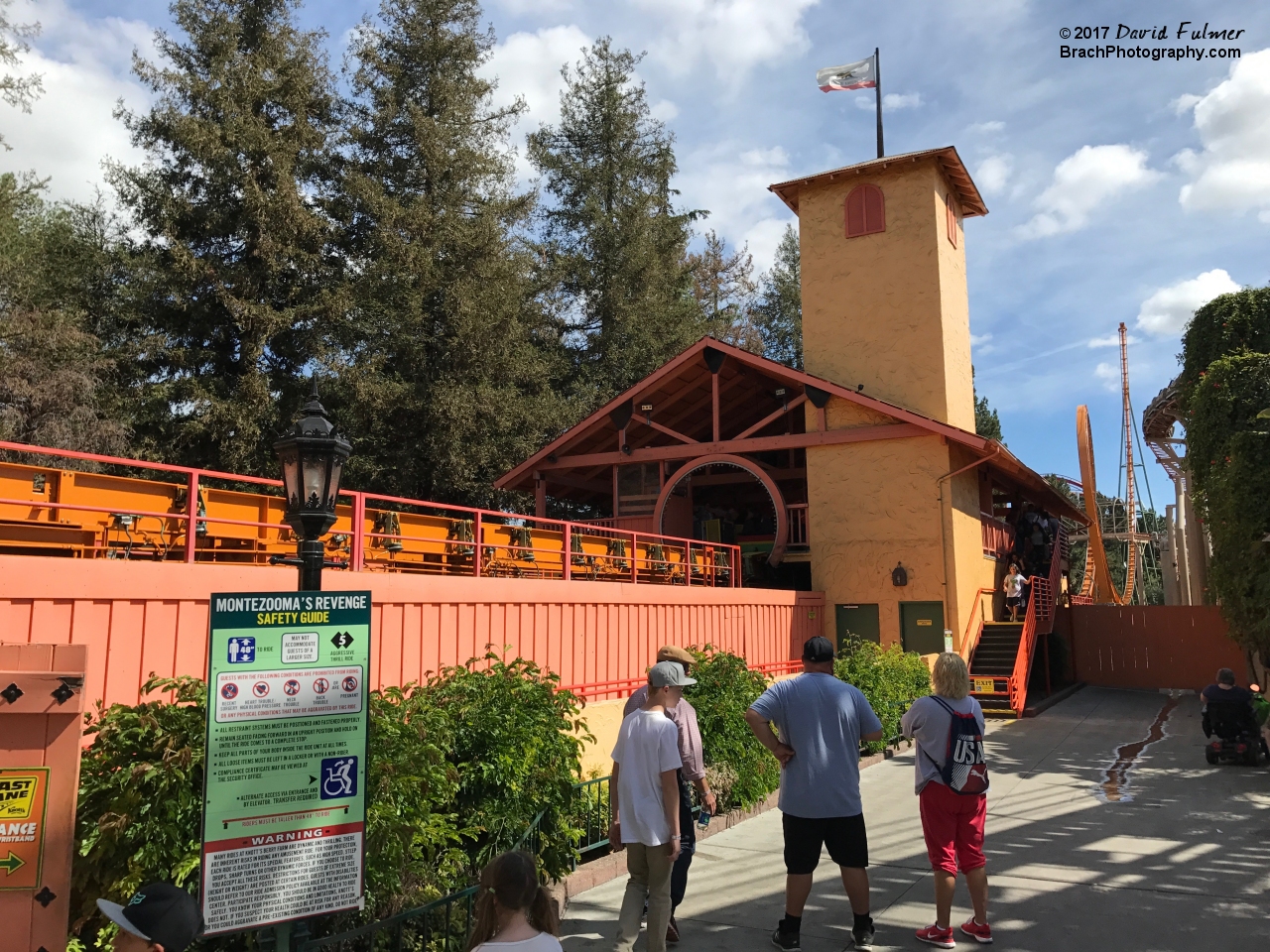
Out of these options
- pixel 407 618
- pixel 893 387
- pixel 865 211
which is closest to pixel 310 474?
pixel 407 618

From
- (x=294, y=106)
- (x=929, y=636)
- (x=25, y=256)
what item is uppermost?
(x=294, y=106)

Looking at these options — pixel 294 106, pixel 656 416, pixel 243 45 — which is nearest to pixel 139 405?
pixel 294 106

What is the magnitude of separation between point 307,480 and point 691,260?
34854mm

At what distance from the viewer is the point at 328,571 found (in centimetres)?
859

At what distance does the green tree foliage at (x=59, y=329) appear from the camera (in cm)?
2069

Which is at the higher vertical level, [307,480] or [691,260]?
[691,260]

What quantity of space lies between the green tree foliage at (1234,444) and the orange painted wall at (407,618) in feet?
28.0

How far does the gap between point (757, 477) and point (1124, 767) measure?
9.71 m

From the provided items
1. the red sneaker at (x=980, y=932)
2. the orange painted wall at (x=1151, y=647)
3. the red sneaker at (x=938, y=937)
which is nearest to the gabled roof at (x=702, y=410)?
the orange painted wall at (x=1151, y=647)

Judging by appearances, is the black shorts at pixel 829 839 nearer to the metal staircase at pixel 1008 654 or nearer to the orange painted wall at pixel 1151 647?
the metal staircase at pixel 1008 654

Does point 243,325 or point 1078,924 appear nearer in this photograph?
point 1078,924

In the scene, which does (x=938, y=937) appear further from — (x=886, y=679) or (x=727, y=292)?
(x=727, y=292)

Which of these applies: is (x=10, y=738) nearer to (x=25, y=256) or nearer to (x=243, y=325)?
(x=243, y=325)

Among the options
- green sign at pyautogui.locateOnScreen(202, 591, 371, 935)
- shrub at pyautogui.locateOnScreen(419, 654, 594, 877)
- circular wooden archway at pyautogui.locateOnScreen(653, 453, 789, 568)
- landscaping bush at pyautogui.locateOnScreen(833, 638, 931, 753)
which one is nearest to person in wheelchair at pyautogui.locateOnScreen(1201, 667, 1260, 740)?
landscaping bush at pyautogui.locateOnScreen(833, 638, 931, 753)
